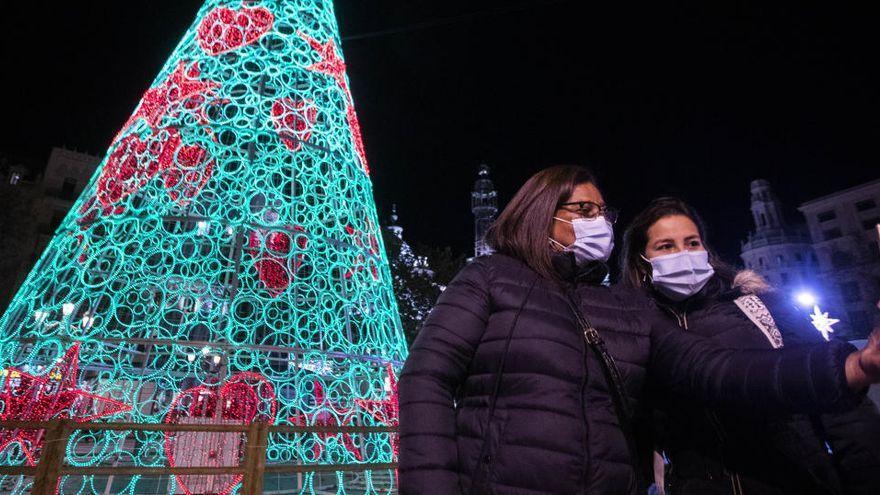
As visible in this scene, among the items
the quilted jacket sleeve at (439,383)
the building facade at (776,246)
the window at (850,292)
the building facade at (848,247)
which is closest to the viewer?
the quilted jacket sleeve at (439,383)

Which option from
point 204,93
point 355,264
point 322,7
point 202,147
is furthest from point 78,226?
point 322,7

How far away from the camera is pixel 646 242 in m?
2.52

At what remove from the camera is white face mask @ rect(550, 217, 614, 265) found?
1779 millimetres

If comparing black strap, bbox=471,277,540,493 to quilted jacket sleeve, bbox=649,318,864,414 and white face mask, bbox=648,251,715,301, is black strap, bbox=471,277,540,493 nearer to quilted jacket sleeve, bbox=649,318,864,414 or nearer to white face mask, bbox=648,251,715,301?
quilted jacket sleeve, bbox=649,318,864,414

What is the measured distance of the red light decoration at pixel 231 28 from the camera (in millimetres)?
6039

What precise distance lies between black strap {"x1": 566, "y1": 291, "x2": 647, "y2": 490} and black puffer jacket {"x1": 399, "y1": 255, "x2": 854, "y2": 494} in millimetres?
25

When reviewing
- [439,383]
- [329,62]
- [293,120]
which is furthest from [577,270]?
[329,62]

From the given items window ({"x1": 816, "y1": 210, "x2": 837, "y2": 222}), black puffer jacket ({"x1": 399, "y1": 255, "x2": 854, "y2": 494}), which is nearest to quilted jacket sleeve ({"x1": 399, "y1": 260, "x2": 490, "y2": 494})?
black puffer jacket ({"x1": 399, "y1": 255, "x2": 854, "y2": 494})

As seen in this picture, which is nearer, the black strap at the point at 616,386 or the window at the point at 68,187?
the black strap at the point at 616,386

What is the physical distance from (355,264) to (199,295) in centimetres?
168

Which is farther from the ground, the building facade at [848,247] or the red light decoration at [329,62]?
the building facade at [848,247]

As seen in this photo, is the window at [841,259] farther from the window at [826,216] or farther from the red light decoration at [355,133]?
the red light decoration at [355,133]

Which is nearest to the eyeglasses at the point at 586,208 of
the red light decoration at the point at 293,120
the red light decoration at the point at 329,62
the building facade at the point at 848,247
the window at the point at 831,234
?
the red light decoration at the point at 293,120

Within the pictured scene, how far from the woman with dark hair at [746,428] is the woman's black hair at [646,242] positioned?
0.13 m
